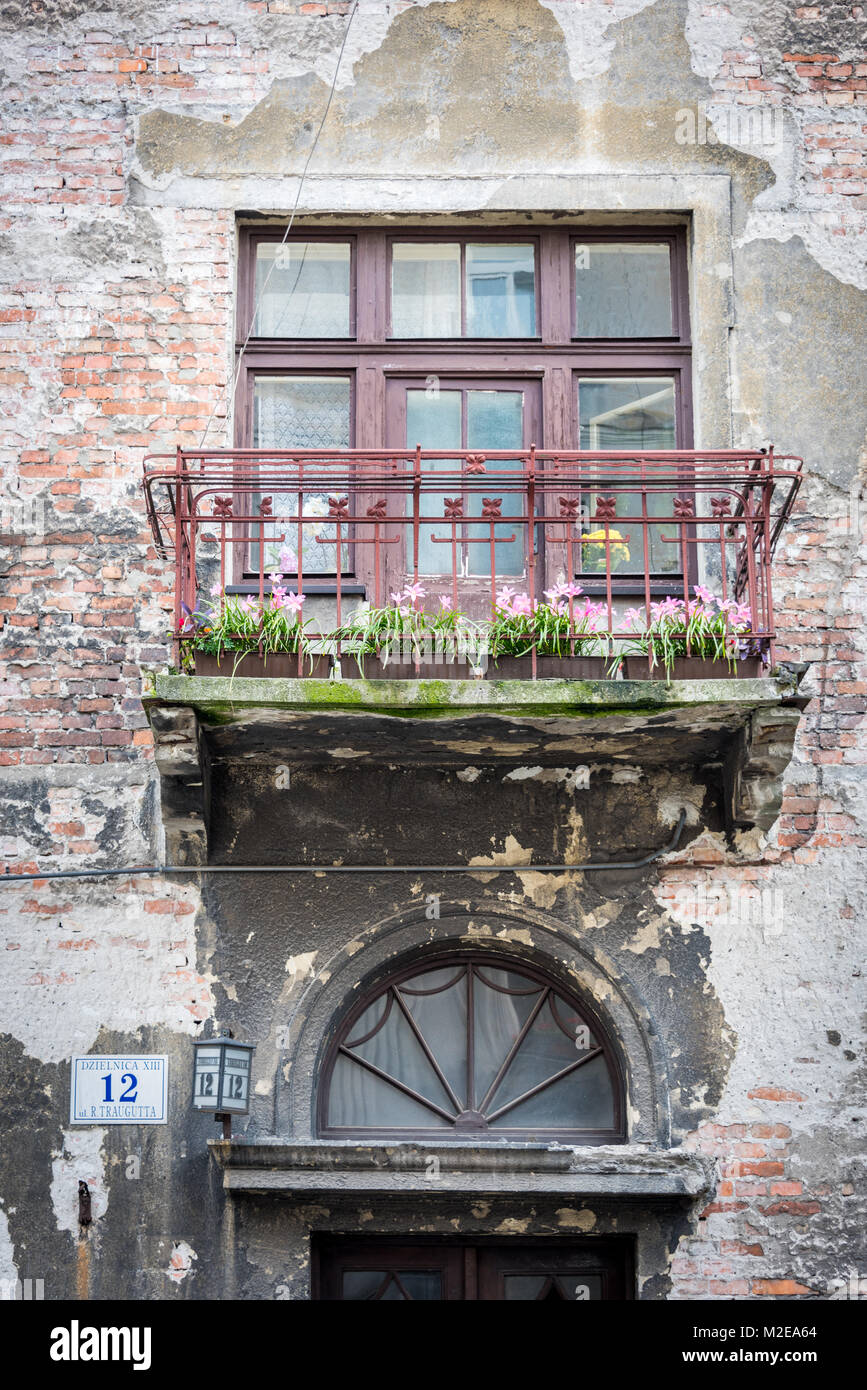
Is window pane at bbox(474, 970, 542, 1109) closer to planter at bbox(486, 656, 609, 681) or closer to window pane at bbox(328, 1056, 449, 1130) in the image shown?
window pane at bbox(328, 1056, 449, 1130)

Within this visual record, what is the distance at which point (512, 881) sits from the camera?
22.5 ft

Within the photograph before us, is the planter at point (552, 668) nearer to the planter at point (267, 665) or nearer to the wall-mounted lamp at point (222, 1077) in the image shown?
the planter at point (267, 665)

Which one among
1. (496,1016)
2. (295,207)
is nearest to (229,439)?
(295,207)

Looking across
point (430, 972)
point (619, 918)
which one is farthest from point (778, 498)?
point (430, 972)

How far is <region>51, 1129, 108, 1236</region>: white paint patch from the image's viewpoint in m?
6.43

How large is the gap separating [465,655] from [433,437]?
163cm

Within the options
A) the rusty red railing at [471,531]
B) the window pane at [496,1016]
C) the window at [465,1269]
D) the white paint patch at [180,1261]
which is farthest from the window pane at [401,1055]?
the rusty red railing at [471,531]

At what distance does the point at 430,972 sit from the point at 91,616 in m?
2.23

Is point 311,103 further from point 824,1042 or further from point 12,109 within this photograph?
point 824,1042

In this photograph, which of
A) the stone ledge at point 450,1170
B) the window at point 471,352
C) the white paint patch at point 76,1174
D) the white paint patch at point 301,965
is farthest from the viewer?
the window at point 471,352

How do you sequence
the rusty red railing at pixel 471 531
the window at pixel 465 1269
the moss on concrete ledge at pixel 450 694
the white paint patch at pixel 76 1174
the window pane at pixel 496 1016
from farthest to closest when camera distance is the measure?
the rusty red railing at pixel 471 531 < the window pane at pixel 496 1016 < the window at pixel 465 1269 < the white paint patch at pixel 76 1174 < the moss on concrete ledge at pixel 450 694

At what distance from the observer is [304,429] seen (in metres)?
7.60

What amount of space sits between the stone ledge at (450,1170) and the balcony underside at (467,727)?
1.33 meters

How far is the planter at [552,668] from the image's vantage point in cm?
641
